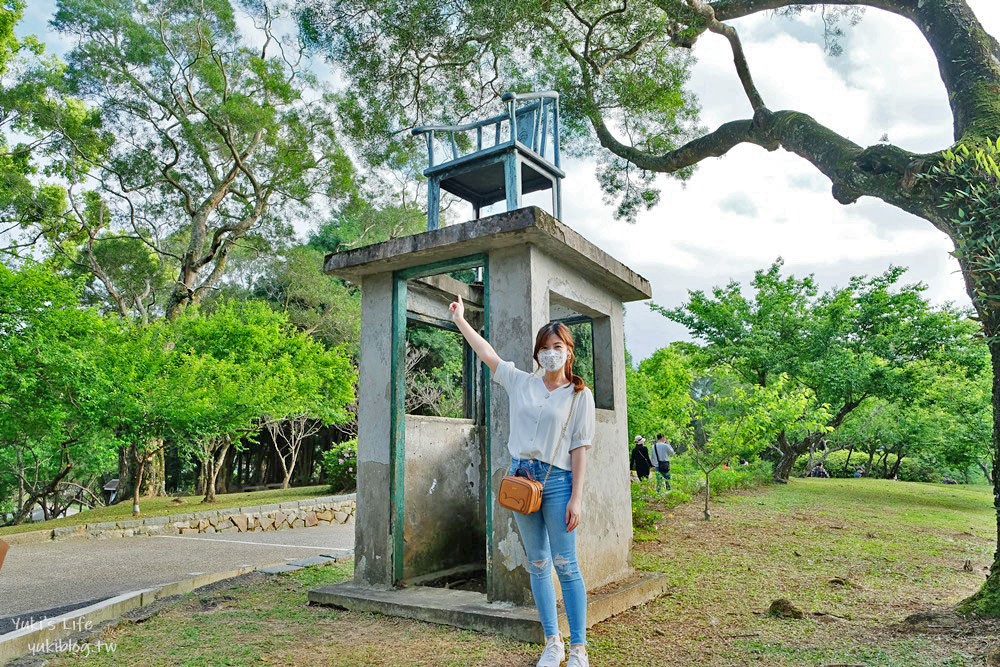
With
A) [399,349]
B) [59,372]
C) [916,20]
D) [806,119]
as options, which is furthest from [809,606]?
[59,372]

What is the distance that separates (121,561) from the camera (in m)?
7.63

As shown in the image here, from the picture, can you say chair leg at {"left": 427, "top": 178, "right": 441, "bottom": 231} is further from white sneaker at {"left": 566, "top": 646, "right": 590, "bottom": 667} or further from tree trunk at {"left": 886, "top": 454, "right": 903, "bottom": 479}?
tree trunk at {"left": 886, "top": 454, "right": 903, "bottom": 479}

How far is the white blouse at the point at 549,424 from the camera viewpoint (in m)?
3.09

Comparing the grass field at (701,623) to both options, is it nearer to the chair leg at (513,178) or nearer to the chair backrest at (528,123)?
the chair leg at (513,178)

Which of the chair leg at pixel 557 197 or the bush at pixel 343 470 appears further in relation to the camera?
the bush at pixel 343 470

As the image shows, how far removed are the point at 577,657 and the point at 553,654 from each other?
117 millimetres

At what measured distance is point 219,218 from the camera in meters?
18.9

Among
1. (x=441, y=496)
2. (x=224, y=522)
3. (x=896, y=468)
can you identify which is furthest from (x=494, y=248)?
(x=896, y=468)

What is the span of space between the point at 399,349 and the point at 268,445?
63.4 feet

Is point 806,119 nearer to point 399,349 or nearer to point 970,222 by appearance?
point 970,222

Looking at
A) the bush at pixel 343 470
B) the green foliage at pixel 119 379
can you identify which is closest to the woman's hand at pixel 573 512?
the green foliage at pixel 119 379

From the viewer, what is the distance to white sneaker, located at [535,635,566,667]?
306cm

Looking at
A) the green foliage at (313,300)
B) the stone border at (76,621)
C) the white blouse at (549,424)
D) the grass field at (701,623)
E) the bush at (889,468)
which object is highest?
the green foliage at (313,300)

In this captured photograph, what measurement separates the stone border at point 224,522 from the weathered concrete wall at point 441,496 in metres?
3.12
